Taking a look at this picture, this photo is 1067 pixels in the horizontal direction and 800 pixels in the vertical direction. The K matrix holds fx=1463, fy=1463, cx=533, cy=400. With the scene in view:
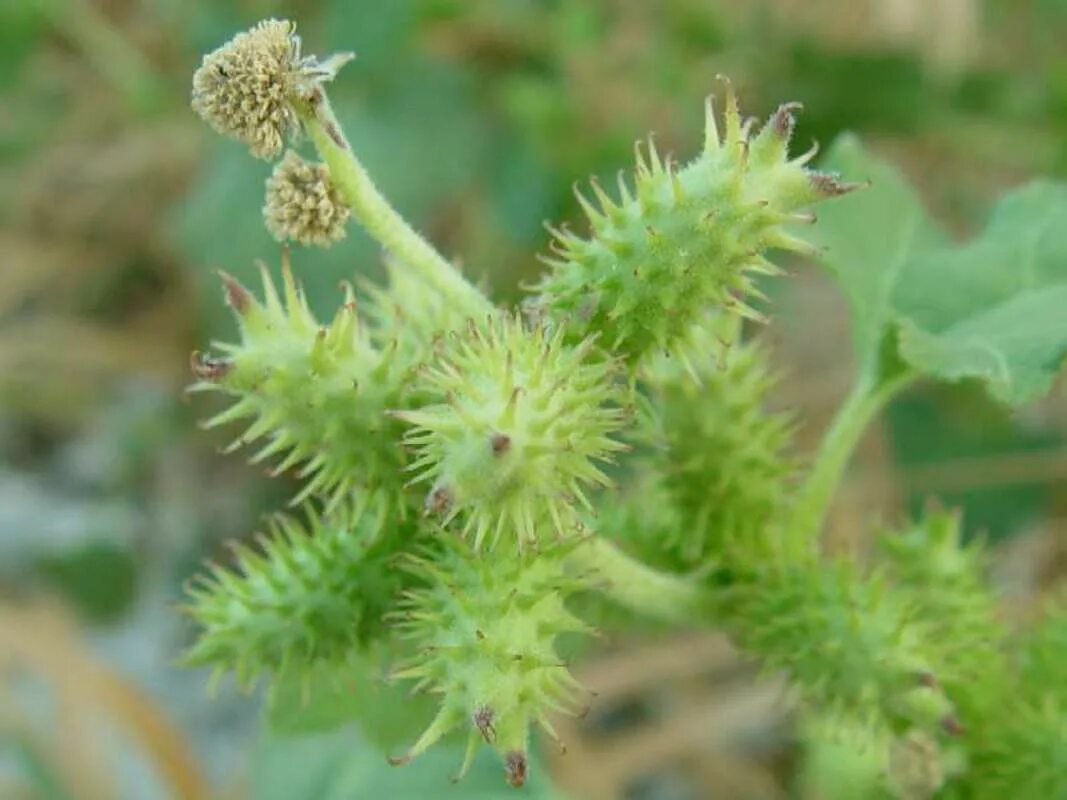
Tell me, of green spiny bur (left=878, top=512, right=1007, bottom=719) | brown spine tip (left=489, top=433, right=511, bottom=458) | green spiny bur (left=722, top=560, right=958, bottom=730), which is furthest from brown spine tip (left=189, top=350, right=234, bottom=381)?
green spiny bur (left=878, top=512, right=1007, bottom=719)

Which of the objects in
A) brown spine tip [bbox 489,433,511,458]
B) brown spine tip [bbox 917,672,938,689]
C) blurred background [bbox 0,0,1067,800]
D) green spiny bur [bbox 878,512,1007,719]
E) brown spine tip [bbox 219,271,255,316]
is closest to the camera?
brown spine tip [bbox 489,433,511,458]

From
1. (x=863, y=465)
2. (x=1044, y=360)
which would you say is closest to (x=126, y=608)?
(x=863, y=465)

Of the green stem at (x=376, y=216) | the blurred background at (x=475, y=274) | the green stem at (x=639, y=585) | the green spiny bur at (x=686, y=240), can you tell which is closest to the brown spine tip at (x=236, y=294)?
the green stem at (x=376, y=216)

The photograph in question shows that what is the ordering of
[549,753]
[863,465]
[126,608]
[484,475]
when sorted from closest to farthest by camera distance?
1. [484,475]
2. [549,753]
3. [863,465]
4. [126,608]

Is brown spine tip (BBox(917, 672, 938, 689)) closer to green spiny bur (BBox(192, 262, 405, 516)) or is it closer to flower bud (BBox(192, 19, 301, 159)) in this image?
green spiny bur (BBox(192, 262, 405, 516))

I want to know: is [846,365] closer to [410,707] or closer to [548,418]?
[410,707]

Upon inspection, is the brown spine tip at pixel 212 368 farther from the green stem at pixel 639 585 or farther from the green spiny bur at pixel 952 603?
the green spiny bur at pixel 952 603
